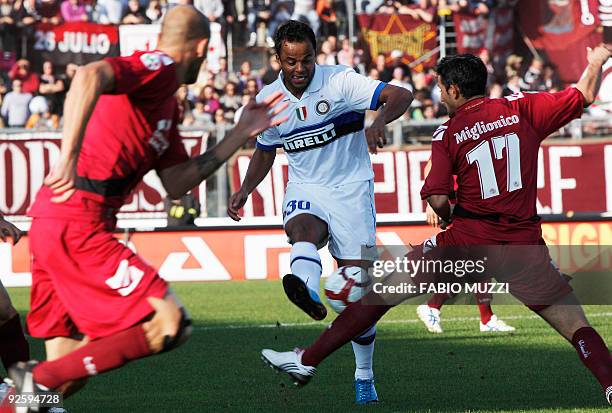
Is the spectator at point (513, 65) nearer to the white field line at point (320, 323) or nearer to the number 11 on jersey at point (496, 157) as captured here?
the white field line at point (320, 323)

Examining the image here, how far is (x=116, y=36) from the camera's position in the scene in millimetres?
24922

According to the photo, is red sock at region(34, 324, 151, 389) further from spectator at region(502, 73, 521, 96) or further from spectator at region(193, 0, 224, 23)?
spectator at region(193, 0, 224, 23)

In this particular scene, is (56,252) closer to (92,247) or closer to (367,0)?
(92,247)

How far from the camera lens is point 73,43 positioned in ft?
82.5

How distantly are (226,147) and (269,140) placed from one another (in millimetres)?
2865

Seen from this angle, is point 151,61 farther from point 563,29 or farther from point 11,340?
point 563,29

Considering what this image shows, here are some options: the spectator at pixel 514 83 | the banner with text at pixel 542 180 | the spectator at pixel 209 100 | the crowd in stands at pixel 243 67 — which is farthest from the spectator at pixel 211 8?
the banner with text at pixel 542 180

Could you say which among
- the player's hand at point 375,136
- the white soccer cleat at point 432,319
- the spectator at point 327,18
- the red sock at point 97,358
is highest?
the spectator at point 327,18

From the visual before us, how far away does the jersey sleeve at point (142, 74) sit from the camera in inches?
234

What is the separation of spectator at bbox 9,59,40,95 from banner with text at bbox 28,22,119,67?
1178 mm

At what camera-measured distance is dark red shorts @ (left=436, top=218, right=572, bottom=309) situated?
25.2ft

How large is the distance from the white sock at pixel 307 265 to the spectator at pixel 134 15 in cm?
1735

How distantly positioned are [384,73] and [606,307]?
9855 mm

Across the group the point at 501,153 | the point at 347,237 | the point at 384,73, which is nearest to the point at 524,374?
the point at 347,237
